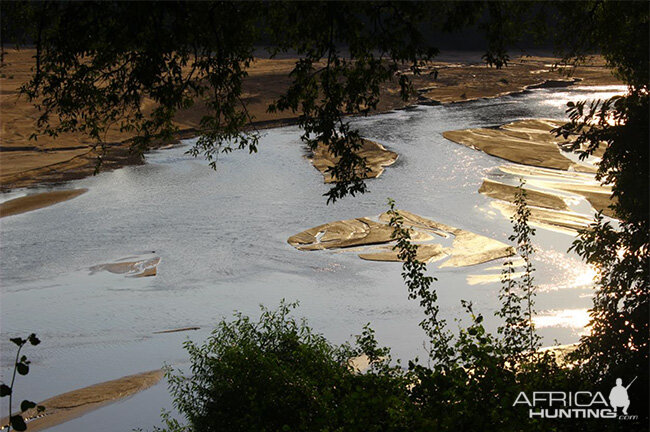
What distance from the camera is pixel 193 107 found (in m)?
20.1

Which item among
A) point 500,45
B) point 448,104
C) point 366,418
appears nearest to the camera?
point 366,418

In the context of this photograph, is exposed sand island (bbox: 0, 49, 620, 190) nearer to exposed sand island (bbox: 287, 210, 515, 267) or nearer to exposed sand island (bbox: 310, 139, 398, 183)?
exposed sand island (bbox: 310, 139, 398, 183)

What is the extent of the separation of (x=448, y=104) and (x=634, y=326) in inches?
712

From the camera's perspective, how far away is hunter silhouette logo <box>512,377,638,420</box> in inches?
193

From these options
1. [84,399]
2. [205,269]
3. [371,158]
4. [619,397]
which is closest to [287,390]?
[619,397]

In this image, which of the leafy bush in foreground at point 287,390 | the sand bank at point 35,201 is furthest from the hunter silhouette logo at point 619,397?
the sand bank at point 35,201

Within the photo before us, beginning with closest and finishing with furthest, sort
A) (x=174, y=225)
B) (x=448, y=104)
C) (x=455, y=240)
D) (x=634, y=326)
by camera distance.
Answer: (x=634, y=326)
(x=455, y=240)
(x=174, y=225)
(x=448, y=104)

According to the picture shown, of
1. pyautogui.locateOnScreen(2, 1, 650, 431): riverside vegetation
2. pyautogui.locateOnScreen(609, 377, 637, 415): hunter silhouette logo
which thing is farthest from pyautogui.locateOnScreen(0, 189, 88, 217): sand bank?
pyautogui.locateOnScreen(609, 377, 637, 415): hunter silhouette logo

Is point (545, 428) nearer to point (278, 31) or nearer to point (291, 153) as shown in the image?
point (278, 31)

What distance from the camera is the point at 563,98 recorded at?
2344cm

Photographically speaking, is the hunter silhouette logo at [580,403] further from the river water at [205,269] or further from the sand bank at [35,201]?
the sand bank at [35,201]

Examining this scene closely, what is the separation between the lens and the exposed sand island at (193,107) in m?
15.6

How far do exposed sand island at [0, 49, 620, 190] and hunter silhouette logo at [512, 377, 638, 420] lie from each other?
12.7 ft

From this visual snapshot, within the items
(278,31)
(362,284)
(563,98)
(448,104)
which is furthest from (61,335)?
(563,98)
